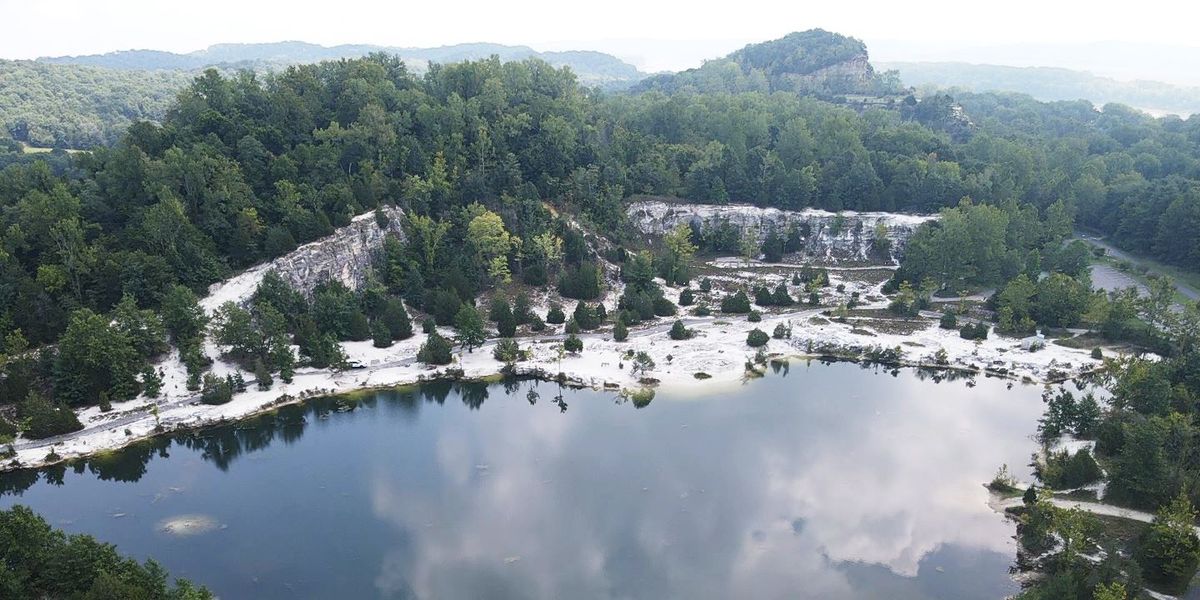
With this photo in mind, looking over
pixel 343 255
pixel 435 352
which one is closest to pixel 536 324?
pixel 435 352

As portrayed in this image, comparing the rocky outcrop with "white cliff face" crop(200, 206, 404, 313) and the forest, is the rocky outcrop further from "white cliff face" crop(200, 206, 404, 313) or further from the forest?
the forest

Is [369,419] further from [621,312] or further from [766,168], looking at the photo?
[766,168]

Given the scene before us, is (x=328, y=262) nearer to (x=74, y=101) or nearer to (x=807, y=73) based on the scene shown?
(x=74, y=101)

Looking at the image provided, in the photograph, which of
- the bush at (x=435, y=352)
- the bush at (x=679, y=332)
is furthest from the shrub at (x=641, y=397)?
the bush at (x=435, y=352)

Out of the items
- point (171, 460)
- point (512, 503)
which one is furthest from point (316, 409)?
point (512, 503)

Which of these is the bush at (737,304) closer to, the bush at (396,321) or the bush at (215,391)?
the bush at (396,321)

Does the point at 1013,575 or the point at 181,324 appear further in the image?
the point at 181,324
